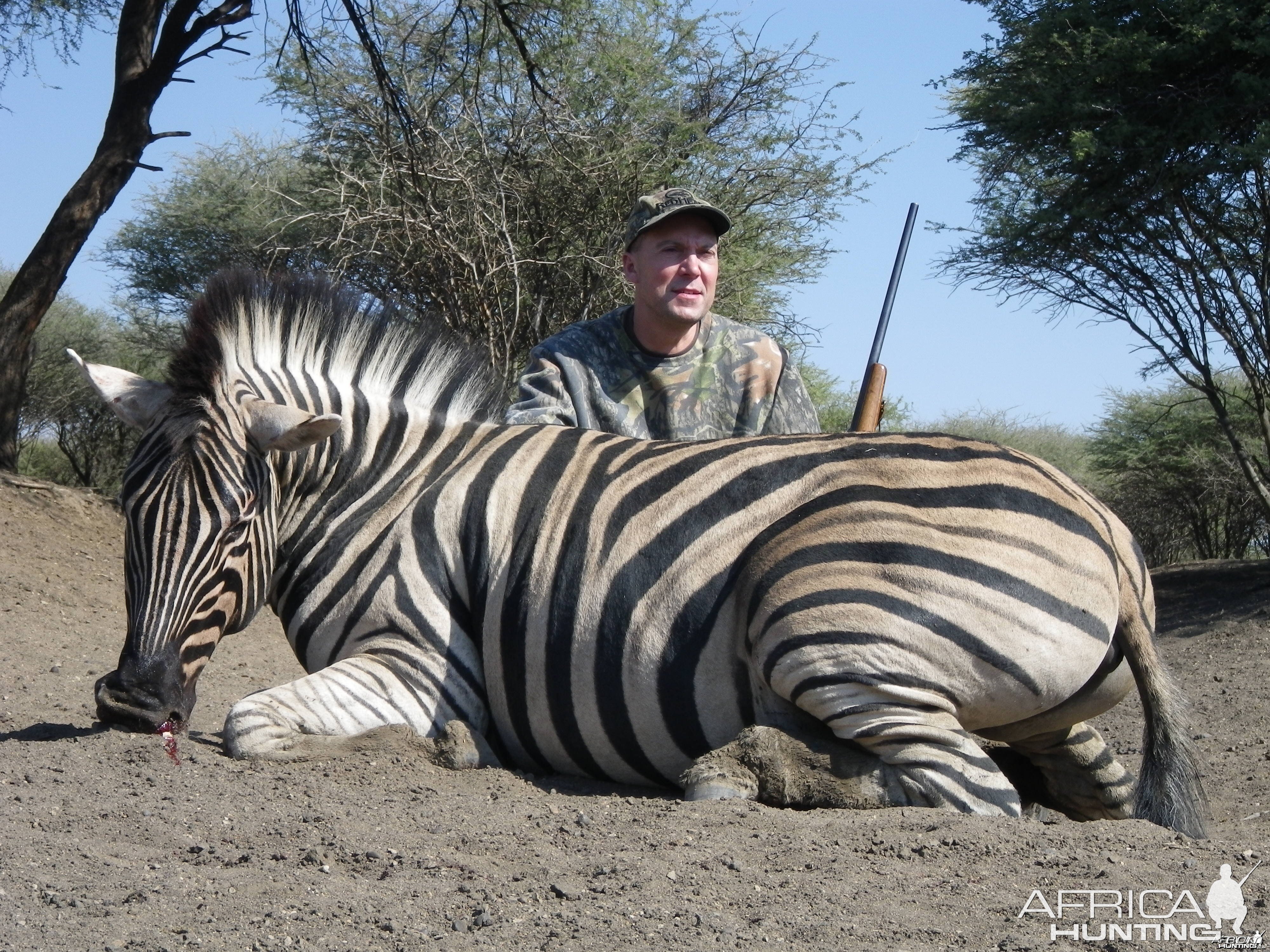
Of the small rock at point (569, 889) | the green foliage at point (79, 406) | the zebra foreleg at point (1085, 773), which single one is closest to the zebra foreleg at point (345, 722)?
the small rock at point (569, 889)

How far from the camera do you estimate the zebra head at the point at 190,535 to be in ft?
11.3

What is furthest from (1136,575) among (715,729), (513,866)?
(513,866)

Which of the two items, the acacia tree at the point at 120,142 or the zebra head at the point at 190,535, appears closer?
the zebra head at the point at 190,535

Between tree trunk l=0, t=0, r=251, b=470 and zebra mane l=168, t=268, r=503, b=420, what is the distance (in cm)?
592

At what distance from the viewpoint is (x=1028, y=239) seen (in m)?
11.4

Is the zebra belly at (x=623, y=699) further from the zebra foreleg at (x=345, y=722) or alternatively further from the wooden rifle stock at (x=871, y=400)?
the wooden rifle stock at (x=871, y=400)

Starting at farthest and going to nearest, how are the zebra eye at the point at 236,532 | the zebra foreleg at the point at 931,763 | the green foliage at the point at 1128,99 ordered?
1. the green foliage at the point at 1128,99
2. the zebra eye at the point at 236,532
3. the zebra foreleg at the point at 931,763

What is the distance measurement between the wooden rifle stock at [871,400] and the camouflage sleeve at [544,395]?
7.13 ft

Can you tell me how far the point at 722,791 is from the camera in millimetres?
3141

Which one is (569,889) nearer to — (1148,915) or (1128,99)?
(1148,915)

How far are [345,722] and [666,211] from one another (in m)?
2.74

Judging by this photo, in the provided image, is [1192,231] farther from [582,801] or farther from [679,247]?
[582,801]

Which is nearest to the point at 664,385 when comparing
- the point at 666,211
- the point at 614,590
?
the point at 666,211

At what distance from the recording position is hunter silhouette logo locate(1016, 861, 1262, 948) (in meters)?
2.22
